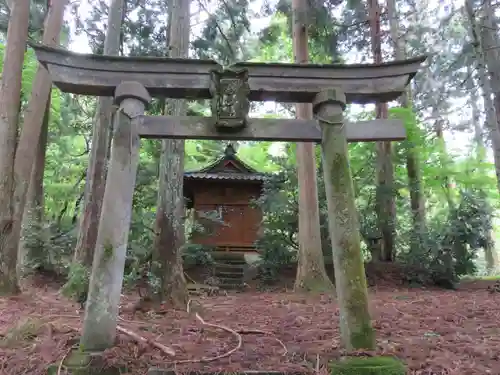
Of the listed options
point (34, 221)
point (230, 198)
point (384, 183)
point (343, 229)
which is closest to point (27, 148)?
point (34, 221)

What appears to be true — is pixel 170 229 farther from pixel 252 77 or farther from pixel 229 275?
pixel 229 275

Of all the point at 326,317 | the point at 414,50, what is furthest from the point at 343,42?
the point at 326,317

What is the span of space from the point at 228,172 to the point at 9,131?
9.12m

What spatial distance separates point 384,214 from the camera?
44.7 feet

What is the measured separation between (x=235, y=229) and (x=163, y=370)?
40.9 ft

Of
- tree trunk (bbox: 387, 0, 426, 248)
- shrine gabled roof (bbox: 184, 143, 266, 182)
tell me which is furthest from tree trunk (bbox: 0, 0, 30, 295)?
tree trunk (bbox: 387, 0, 426, 248)

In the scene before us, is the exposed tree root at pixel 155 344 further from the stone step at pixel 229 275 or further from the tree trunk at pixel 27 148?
the stone step at pixel 229 275

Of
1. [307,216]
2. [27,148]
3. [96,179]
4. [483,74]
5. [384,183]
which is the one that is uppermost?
[483,74]

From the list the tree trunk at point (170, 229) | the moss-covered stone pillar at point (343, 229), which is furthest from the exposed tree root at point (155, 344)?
the tree trunk at point (170, 229)

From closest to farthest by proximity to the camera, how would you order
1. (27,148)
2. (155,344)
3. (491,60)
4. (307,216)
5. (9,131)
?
(155,344) → (9,131) → (27,148) → (491,60) → (307,216)

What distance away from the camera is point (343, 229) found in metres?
4.54

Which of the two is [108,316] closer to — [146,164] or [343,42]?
[146,164]

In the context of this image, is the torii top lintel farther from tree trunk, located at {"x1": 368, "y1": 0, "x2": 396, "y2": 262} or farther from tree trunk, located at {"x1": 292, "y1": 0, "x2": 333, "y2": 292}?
tree trunk, located at {"x1": 368, "y1": 0, "x2": 396, "y2": 262}

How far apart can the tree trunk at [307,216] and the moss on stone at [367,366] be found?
660cm
